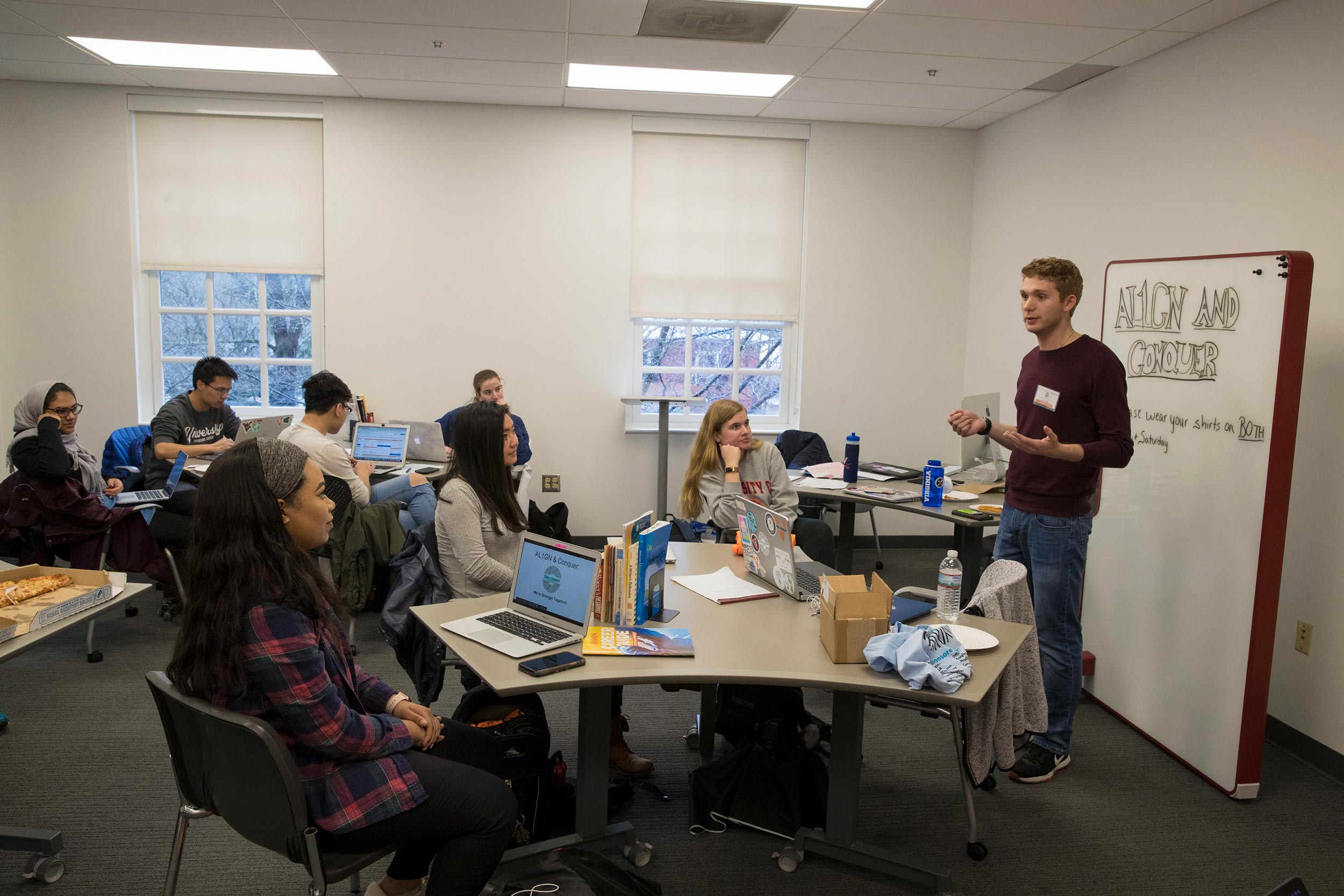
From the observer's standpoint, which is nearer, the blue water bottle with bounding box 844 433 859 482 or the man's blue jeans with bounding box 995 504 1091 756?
the man's blue jeans with bounding box 995 504 1091 756

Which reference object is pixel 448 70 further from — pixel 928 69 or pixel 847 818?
pixel 847 818

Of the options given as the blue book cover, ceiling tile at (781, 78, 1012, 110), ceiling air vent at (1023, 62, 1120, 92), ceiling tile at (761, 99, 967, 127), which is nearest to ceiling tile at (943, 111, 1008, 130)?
ceiling tile at (761, 99, 967, 127)

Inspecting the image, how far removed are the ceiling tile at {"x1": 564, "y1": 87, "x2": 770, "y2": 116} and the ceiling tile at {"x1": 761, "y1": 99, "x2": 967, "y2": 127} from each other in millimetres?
144

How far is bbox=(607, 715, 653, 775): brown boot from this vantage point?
3.07m

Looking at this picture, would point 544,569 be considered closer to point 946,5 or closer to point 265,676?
point 265,676

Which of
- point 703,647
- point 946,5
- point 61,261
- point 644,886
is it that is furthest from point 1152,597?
point 61,261

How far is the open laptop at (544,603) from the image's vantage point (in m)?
2.36

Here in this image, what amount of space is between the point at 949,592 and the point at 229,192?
5.29 meters

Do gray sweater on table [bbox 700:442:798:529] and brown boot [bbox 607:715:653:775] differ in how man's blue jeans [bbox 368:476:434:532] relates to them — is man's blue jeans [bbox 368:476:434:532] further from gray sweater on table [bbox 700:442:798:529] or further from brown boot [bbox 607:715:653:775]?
brown boot [bbox 607:715:653:775]

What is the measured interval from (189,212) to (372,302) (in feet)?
4.19

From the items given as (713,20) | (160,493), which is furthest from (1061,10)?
(160,493)

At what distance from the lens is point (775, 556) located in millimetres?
2871

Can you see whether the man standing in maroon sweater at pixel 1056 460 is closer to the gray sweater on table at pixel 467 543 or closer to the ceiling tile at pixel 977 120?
the gray sweater on table at pixel 467 543

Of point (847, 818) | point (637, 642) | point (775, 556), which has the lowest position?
point (847, 818)
